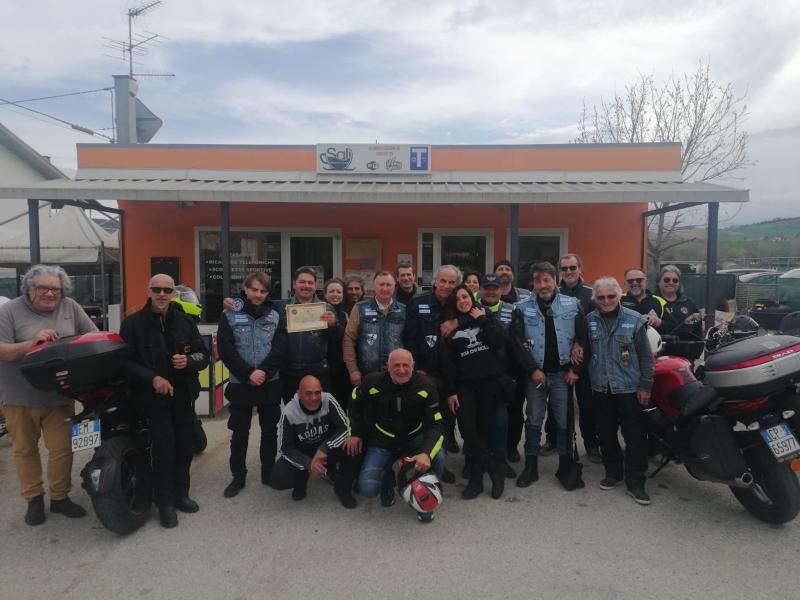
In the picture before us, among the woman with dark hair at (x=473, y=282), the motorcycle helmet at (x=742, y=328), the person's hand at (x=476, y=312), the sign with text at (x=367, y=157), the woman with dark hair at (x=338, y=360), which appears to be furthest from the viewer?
the sign with text at (x=367, y=157)

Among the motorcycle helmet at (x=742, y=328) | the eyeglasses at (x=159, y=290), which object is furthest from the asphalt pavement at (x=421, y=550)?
the eyeglasses at (x=159, y=290)

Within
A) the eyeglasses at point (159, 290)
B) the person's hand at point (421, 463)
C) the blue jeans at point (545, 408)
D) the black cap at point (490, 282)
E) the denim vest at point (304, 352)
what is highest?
the black cap at point (490, 282)

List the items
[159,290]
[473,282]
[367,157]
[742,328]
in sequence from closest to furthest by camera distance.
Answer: [159,290], [742,328], [473,282], [367,157]

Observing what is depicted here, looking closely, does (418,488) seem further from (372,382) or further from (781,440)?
(781,440)

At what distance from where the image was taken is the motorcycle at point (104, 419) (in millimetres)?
3021

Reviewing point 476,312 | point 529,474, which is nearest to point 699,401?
point 529,474

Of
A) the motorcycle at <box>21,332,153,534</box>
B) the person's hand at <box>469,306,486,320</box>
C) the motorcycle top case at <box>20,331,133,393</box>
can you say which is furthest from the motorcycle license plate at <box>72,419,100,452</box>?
the person's hand at <box>469,306,486,320</box>

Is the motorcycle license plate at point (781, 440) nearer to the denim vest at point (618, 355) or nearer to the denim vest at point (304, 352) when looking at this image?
the denim vest at point (618, 355)

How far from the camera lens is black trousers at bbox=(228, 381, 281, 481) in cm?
377

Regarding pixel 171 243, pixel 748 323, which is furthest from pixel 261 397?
pixel 171 243

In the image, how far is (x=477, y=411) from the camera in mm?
3820

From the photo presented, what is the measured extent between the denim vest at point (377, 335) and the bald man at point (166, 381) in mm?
1156

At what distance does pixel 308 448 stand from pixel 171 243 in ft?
22.3

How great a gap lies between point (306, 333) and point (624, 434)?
246 cm
